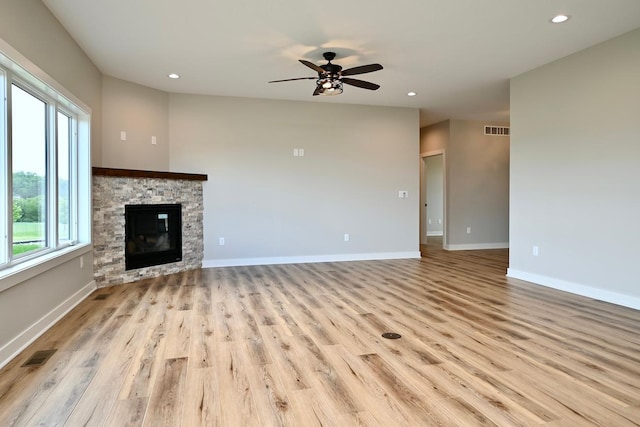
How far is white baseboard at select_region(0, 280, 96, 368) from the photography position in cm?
251

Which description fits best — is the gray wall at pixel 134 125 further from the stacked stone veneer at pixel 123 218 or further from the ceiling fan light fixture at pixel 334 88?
the ceiling fan light fixture at pixel 334 88

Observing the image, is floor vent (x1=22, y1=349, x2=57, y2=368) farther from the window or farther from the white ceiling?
the white ceiling

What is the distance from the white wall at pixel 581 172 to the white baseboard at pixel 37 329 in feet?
17.7

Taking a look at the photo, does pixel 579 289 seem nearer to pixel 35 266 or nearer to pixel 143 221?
pixel 35 266

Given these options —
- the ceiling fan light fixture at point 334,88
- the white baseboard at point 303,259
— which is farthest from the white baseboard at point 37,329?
the ceiling fan light fixture at point 334,88

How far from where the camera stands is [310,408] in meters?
1.92

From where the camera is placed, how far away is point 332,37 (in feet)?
12.8

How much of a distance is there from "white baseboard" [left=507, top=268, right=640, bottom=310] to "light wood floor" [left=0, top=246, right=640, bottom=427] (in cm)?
20

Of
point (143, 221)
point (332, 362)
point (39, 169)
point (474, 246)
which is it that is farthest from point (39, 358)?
point (474, 246)

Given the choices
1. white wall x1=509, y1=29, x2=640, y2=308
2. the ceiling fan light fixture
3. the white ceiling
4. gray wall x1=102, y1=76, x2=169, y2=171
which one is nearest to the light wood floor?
white wall x1=509, y1=29, x2=640, y2=308

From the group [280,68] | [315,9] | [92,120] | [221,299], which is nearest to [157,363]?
[221,299]

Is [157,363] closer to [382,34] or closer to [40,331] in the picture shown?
[40,331]

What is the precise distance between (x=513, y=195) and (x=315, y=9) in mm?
3744

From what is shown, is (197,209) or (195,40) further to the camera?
(197,209)
